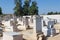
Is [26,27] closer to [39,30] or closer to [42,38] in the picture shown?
[39,30]

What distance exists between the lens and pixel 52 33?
33.1 ft

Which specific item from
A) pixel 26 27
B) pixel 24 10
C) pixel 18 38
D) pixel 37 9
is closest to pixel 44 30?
pixel 18 38

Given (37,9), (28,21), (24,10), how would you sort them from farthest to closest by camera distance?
1. (24,10)
2. (37,9)
3. (28,21)

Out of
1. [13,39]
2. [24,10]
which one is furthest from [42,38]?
[24,10]

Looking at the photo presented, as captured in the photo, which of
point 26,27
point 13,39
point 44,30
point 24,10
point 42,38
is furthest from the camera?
point 24,10

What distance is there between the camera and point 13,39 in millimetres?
8047

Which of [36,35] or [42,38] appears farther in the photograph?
[36,35]

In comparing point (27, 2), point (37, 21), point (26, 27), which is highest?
point (27, 2)

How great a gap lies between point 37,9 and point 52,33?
26.9 m

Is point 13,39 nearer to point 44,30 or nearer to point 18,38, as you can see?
point 18,38

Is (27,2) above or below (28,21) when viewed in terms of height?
above

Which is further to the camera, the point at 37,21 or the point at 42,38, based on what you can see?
the point at 37,21

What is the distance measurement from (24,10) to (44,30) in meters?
29.4

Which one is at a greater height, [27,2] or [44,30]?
[27,2]
